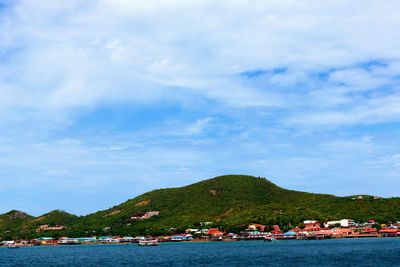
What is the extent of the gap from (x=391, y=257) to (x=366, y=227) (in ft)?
341

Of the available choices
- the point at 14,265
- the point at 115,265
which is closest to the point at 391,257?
the point at 115,265

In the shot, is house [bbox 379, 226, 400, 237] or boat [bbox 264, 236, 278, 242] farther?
boat [bbox 264, 236, 278, 242]

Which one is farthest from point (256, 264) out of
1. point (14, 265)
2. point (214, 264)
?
point (14, 265)

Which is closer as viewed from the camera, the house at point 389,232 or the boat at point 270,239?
the house at point 389,232

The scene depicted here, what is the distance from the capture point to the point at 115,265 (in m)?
106

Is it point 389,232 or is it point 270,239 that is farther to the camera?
point 270,239

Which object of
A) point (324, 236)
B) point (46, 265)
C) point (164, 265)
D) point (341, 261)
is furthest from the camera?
point (324, 236)

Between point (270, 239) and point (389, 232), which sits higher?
point (389, 232)

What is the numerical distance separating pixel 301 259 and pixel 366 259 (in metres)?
12.3

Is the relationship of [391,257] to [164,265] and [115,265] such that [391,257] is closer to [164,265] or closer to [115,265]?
[164,265]

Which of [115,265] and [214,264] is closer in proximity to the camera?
[214,264]

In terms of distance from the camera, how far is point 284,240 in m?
196

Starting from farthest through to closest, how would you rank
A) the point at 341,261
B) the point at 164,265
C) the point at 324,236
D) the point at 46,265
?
the point at 324,236
the point at 46,265
the point at 164,265
the point at 341,261

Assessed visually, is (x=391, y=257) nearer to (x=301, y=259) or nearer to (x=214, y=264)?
(x=301, y=259)
